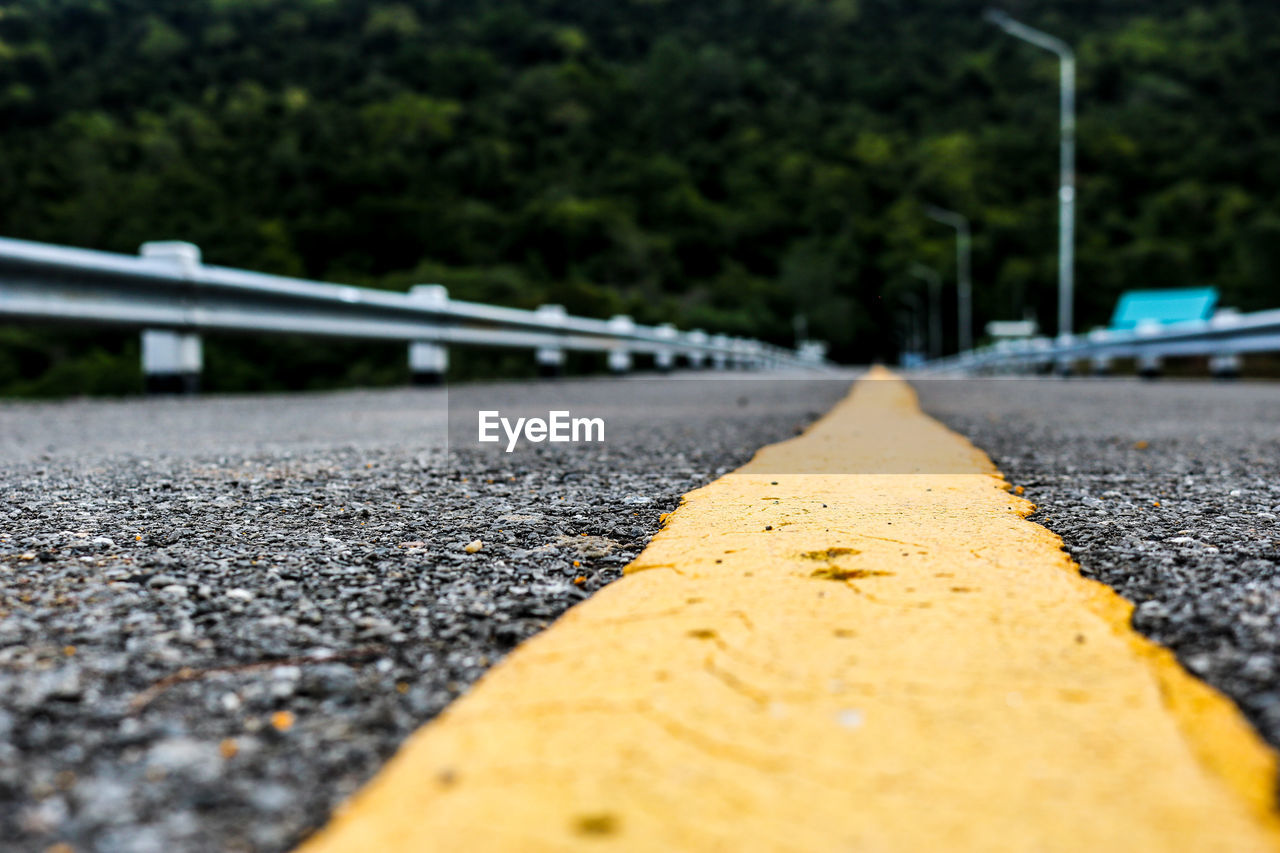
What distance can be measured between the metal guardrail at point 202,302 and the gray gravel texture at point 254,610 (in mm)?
2760

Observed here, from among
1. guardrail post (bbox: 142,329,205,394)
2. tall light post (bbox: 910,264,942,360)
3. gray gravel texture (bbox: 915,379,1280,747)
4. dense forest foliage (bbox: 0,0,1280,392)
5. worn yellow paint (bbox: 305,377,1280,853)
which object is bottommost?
worn yellow paint (bbox: 305,377,1280,853)

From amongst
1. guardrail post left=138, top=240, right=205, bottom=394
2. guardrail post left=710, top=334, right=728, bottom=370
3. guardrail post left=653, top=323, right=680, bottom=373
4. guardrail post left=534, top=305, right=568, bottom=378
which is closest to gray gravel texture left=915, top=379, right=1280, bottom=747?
guardrail post left=138, top=240, right=205, bottom=394

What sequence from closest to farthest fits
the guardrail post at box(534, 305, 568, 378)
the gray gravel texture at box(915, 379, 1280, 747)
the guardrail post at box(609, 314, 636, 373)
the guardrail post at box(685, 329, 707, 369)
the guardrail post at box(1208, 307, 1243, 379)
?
the gray gravel texture at box(915, 379, 1280, 747), the guardrail post at box(1208, 307, 1243, 379), the guardrail post at box(534, 305, 568, 378), the guardrail post at box(609, 314, 636, 373), the guardrail post at box(685, 329, 707, 369)

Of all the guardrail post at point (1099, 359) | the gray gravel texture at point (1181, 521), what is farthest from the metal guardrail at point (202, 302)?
the guardrail post at point (1099, 359)

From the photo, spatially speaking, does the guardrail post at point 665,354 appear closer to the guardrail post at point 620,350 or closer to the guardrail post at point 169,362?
the guardrail post at point 620,350

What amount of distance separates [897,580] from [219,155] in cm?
6344

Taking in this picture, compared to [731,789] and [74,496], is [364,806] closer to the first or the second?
[731,789]

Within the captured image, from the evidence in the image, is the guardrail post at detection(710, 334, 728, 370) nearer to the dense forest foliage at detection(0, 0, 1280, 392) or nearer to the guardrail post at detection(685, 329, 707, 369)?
the guardrail post at detection(685, 329, 707, 369)

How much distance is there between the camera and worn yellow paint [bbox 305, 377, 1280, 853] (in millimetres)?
773

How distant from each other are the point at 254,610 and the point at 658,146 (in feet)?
341

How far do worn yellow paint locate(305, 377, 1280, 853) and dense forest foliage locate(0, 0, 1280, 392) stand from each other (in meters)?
37.7

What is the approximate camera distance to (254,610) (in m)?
1.43

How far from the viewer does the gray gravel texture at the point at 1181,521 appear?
1.22m

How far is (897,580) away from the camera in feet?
4.84
